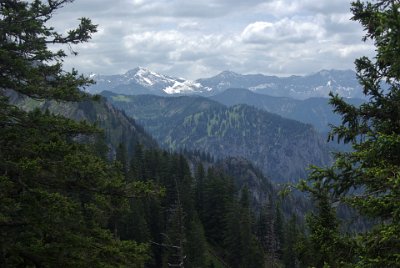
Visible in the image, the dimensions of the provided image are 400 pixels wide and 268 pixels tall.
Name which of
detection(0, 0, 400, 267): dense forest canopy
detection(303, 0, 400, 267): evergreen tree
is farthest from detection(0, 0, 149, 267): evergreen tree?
detection(303, 0, 400, 267): evergreen tree

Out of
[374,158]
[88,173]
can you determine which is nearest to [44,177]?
[88,173]

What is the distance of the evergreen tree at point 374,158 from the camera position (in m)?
9.60

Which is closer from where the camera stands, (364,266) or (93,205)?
(364,266)

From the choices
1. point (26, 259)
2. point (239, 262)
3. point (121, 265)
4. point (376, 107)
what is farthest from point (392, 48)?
point (239, 262)

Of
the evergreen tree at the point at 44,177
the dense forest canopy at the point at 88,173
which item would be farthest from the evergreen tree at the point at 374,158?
the evergreen tree at the point at 44,177

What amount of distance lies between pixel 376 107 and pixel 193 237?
56.0m

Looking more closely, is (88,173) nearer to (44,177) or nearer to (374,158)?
(44,177)

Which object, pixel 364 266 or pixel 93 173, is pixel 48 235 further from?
pixel 364 266

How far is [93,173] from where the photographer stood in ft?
44.9

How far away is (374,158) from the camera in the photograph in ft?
36.2

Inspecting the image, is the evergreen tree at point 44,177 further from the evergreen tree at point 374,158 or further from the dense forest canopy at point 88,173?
the evergreen tree at point 374,158

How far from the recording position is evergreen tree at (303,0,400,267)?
960cm

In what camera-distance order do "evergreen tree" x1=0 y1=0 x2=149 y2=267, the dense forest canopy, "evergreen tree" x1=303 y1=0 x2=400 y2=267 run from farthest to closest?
1. "evergreen tree" x1=0 y1=0 x2=149 y2=267
2. the dense forest canopy
3. "evergreen tree" x1=303 y1=0 x2=400 y2=267

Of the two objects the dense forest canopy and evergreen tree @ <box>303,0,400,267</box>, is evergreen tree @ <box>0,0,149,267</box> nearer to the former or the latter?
the dense forest canopy
